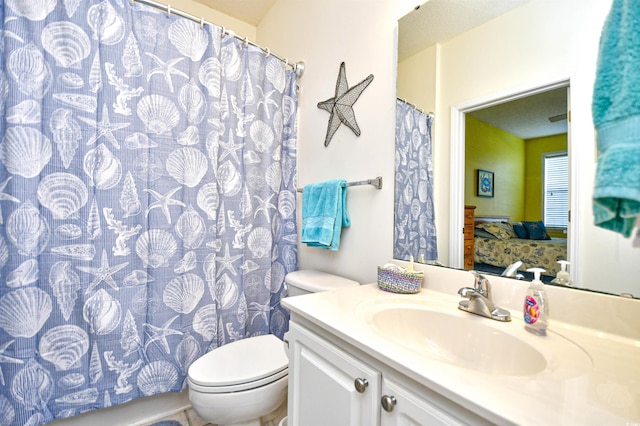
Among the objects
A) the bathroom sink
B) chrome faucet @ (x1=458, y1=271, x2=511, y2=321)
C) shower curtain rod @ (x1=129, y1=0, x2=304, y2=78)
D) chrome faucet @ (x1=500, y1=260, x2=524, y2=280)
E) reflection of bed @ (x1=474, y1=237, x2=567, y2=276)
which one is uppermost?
shower curtain rod @ (x1=129, y1=0, x2=304, y2=78)

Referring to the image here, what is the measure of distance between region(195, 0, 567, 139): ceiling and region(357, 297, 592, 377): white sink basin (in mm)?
586

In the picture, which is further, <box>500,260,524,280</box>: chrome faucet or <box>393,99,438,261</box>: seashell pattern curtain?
<box>393,99,438,261</box>: seashell pattern curtain

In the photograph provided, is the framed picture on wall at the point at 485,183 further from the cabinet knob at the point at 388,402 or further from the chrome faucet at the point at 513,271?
the cabinet knob at the point at 388,402

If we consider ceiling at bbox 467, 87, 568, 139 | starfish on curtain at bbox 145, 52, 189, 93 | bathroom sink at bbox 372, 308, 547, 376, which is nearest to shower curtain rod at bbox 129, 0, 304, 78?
starfish on curtain at bbox 145, 52, 189, 93

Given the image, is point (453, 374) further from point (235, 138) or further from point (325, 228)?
point (235, 138)

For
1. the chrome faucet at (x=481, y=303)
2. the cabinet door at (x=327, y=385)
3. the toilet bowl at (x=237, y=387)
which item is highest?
the chrome faucet at (x=481, y=303)

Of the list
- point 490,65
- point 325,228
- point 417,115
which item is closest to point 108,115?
point 325,228

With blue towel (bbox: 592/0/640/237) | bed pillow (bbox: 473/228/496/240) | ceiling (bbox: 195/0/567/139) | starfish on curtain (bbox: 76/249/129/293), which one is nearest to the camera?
blue towel (bbox: 592/0/640/237)

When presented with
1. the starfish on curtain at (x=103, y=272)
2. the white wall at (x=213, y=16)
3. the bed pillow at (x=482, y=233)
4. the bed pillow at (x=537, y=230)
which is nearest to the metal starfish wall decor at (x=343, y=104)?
the bed pillow at (x=482, y=233)

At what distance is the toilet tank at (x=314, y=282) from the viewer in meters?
1.31

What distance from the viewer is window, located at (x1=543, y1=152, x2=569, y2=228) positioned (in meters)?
0.79

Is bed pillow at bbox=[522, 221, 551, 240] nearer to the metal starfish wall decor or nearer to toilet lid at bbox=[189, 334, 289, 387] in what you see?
the metal starfish wall decor

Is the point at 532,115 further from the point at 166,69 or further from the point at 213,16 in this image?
the point at 213,16

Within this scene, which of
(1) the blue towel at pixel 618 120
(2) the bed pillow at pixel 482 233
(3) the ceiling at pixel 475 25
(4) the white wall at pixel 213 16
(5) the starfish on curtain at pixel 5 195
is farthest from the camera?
(4) the white wall at pixel 213 16
